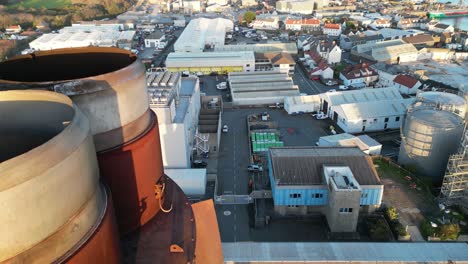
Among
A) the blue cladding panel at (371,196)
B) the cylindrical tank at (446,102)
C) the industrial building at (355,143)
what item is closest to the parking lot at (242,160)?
the industrial building at (355,143)

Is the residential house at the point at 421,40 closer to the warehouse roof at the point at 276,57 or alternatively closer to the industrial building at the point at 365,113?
the warehouse roof at the point at 276,57

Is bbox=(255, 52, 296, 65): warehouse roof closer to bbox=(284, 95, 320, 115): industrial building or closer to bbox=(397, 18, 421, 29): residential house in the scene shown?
bbox=(284, 95, 320, 115): industrial building

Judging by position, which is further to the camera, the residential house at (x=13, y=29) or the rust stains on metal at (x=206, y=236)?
the residential house at (x=13, y=29)

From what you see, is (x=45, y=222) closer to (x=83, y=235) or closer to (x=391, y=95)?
(x=83, y=235)

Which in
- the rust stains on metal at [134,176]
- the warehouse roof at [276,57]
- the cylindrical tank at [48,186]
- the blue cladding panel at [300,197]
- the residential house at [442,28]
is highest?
the cylindrical tank at [48,186]

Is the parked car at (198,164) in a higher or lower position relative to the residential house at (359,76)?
lower

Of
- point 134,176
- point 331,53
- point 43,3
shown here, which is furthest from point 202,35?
point 43,3

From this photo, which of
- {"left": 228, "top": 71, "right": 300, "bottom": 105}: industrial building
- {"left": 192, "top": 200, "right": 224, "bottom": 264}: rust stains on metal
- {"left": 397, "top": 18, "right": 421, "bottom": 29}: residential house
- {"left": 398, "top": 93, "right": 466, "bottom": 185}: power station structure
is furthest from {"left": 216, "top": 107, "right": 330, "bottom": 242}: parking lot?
{"left": 397, "top": 18, "right": 421, "bottom": 29}: residential house

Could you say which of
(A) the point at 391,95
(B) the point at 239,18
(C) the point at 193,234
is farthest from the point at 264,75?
(B) the point at 239,18
